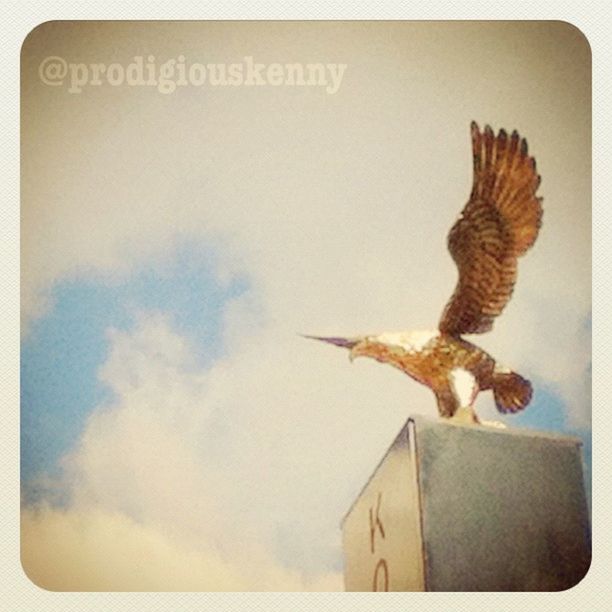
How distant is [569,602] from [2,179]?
1.40m

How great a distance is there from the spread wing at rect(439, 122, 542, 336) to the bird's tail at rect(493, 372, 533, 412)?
0.10m

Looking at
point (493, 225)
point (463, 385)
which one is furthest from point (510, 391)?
point (493, 225)

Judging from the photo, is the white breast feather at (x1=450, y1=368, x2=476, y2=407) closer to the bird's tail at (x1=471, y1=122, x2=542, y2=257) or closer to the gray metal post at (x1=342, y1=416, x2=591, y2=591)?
the gray metal post at (x1=342, y1=416, x2=591, y2=591)

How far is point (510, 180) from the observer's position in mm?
2277

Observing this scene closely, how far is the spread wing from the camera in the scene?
2.27m

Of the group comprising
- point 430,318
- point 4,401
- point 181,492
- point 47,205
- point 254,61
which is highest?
point 254,61

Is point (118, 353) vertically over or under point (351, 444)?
over

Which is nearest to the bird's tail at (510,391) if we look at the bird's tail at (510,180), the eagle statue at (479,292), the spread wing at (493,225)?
the eagle statue at (479,292)

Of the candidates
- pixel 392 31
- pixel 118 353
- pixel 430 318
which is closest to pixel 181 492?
pixel 118 353

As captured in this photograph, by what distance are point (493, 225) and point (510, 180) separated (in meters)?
0.10

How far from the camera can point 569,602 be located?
222 centimetres

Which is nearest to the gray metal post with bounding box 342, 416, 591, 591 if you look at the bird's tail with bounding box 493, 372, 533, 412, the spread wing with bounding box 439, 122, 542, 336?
the bird's tail with bounding box 493, 372, 533, 412

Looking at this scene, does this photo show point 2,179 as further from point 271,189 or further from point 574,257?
point 574,257

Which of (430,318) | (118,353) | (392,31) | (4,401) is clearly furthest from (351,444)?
(392,31)
